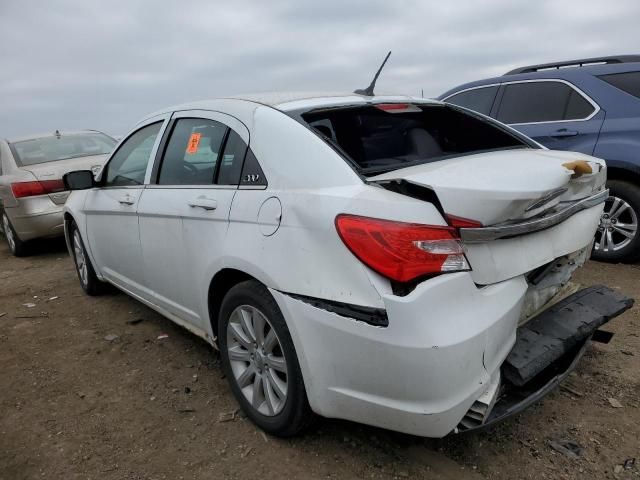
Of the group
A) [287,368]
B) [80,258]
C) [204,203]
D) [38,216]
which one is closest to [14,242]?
[38,216]

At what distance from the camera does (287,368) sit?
82.4 inches

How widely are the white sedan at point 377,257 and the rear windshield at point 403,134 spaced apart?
0.04 ft

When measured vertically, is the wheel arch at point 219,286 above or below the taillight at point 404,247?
below

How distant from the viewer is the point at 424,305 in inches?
66.8

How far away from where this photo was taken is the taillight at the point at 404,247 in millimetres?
1732

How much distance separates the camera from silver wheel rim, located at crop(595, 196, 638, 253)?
4.39m

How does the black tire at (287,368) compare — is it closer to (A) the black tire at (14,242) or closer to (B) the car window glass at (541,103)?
(B) the car window glass at (541,103)

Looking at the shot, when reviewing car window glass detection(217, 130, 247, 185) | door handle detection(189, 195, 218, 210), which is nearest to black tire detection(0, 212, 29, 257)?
door handle detection(189, 195, 218, 210)

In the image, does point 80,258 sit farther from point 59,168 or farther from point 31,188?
point 59,168

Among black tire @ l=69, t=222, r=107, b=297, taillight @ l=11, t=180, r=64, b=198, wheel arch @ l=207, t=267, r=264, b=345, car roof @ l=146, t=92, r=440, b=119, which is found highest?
car roof @ l=146, t=92, r=440, b=119

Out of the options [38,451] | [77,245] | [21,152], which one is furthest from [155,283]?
[21,152]

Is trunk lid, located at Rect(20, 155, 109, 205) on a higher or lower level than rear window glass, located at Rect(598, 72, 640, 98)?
lower

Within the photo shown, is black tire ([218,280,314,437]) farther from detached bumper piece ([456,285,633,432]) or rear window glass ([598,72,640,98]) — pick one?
rear window glass ([598,72,640,98])

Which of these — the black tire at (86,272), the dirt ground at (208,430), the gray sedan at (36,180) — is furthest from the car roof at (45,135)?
the dirt ground at (208,430)
